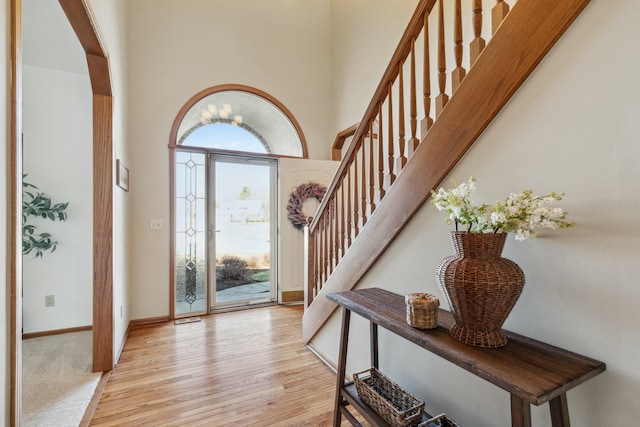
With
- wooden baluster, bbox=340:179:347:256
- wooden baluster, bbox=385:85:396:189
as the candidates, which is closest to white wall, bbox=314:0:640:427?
wooden baluster, bbox=385:85:396:189

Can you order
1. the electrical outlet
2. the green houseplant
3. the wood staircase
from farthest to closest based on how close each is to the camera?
the electrical outlet
the green houseplant
the wood staircase

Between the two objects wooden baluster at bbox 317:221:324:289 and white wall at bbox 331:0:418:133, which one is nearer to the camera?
wooden baluster at bbox 317:221:324:289

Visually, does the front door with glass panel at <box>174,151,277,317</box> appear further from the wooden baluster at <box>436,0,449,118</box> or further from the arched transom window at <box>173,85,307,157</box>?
the wooden baluster at <box>436,0,449,118</box>

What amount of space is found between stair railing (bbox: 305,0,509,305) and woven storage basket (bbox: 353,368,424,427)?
0.89 metres

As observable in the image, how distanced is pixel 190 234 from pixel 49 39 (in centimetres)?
211

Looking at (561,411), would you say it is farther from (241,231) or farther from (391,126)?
(241,231)

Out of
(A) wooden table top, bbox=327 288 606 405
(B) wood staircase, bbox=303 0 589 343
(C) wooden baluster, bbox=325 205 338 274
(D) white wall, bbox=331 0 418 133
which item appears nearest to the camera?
(A) wooden table top, bbox=327 288 606 405

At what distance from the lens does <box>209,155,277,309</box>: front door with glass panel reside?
3.73 meters

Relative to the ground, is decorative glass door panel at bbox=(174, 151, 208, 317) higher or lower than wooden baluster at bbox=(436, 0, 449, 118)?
lower

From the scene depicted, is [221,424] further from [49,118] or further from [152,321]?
[49,118]

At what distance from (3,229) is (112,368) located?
1.80 m

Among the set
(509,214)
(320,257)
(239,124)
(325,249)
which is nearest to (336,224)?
(325,249)

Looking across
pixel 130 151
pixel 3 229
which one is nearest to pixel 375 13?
pixel 130 151

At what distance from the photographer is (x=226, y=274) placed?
3838mm
